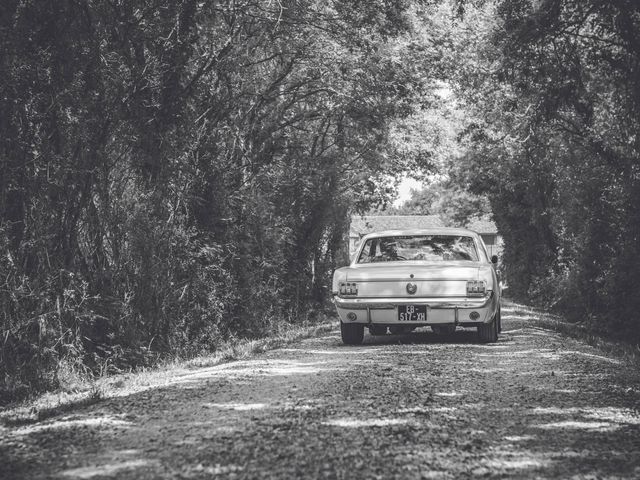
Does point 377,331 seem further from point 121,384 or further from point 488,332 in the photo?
point 121,384

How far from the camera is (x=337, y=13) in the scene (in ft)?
51.0

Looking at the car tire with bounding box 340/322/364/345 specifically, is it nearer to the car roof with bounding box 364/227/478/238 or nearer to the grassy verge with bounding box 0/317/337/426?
the grassy verge with bounding box 0/317/337/426

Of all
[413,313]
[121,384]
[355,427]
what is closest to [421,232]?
[413,313]

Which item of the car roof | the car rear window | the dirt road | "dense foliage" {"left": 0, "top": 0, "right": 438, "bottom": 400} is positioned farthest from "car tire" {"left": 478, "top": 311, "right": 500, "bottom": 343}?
"dense foliage" {"left": 0, "top": 0, "right": 438, "bottom": 400}

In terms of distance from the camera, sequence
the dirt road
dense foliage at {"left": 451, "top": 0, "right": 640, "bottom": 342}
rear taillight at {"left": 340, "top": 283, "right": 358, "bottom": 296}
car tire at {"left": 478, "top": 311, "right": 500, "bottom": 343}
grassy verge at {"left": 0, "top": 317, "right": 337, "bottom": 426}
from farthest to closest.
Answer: dense foliage at {"left": 451, "top": 0, "right": 640, "bottom": 342} → car tire at {"left": 478, "top": 311, "right": 500, "bottom": 343} → rear taillight at {"left": 340, "top": 283, "right": 358, "bottom": 296} → grassy verge at {"left": 0, "top": 317, "right": 337, "bottom": 426} → the dirt road

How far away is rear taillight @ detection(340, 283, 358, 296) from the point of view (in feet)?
38.8

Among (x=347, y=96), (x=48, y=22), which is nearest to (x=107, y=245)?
(x=48, y=22)

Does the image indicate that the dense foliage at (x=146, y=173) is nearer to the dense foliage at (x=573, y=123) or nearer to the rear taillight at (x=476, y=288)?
the dense foliage at (x=573, y=123)

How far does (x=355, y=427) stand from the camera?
5.75m

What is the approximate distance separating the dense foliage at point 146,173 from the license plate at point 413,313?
117 inches

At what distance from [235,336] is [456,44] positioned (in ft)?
35.9

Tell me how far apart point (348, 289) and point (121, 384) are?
4.34 m

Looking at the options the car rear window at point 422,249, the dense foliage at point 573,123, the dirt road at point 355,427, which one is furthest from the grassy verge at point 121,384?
the dense foliage at point 573,123

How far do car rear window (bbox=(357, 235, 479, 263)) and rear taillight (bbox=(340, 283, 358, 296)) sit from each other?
1103mm
